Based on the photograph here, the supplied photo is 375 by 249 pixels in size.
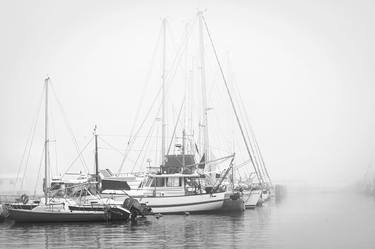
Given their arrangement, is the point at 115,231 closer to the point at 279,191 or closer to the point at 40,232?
the point at 40,232

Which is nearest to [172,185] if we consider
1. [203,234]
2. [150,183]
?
[150,183]

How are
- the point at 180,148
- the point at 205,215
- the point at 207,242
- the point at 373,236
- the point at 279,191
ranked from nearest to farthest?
the point at 207,242, the point at 373,236, the point at 205,215, the point at 180,148, the point at 279,191

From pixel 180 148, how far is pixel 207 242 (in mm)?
35187

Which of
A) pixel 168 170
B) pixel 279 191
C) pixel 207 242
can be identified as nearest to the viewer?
pixel 207 242

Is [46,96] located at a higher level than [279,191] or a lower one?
higher

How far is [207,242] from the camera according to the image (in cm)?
3616

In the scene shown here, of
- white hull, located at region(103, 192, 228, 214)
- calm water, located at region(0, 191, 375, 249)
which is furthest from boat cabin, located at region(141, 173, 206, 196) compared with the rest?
calm water, located at region(0, 191, 375, 249)

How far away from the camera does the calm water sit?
3538 centimetres

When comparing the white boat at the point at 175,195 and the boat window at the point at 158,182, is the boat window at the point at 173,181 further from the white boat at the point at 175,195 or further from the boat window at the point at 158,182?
the boat window at the point at 158,182

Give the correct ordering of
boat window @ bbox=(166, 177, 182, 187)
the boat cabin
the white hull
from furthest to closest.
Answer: boat window @ bbox=(166, 177, 182, 187)
the boat cabin
the white hull

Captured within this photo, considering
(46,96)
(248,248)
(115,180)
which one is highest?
(46,96)

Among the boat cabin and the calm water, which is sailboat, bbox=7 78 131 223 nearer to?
the calm water

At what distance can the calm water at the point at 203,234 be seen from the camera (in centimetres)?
3538

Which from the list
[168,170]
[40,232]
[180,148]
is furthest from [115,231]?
[180,148]
